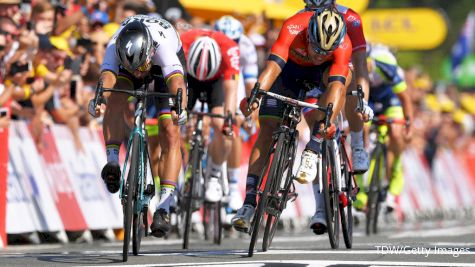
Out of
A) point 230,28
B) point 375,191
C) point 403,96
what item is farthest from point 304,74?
point 403,96

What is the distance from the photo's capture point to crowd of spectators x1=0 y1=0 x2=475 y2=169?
15680mm

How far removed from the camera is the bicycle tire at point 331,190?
489 inches

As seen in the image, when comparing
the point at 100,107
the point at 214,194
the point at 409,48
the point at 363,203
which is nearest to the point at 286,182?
the point at 100,107

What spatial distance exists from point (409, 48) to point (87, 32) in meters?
22.1

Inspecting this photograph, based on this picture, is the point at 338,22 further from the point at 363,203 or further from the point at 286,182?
the point at 363,203

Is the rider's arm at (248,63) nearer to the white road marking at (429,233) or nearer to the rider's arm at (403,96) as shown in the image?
the rider's arm at (403,96)

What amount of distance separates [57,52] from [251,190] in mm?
5493

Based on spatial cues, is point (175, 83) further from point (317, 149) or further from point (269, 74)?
point (317, 149)

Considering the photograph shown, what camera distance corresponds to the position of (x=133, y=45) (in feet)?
37.7

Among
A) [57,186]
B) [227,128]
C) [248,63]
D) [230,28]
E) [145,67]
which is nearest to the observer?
[145,67]

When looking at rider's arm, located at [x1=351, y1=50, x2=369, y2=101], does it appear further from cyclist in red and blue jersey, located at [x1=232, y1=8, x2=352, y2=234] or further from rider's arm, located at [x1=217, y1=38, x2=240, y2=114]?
rider's arm, located at [x1=217, y1=38, x2=240, y2=114]

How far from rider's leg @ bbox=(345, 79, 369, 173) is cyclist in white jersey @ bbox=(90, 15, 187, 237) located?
7.79ft

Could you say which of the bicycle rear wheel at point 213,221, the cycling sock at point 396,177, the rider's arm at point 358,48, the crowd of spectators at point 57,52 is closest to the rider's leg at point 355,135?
the rider's arm at point 358,48

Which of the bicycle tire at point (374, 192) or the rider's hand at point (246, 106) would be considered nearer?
the rider's hand at point (246, 106)
